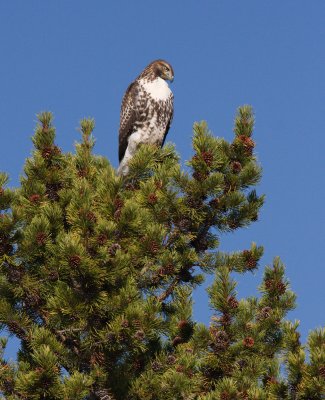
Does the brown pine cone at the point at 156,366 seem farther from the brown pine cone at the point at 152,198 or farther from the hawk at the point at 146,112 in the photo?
the hawk at the point at 146,112

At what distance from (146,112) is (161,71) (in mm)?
908

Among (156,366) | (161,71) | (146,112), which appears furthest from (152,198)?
(161,71)

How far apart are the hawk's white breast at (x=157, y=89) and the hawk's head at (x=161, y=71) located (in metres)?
0.16

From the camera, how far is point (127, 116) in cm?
1189

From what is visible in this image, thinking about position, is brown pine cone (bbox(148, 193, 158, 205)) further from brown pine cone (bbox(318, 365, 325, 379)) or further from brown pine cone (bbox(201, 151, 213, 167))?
brown pine cone (bbox(318, 365, 325, 379))

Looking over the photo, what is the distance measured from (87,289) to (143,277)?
2.96 feet

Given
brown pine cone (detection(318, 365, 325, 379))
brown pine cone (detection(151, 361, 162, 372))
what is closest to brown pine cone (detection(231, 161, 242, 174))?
brown pine cone (detection(151, 361, 162, 372))

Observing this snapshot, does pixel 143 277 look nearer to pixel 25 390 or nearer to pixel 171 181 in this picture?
pixel 171 181

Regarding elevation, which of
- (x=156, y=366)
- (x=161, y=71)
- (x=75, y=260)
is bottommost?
(x=156, y=366)

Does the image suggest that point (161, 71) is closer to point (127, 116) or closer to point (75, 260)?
point (127, 116)

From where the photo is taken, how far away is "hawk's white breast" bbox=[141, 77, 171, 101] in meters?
11.7

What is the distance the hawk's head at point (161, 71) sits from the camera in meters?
12.2

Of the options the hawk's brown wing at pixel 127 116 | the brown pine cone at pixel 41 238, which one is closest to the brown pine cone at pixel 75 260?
the brown pine cone at pixel 41 238

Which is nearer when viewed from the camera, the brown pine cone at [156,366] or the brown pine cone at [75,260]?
the brown pine cone at [75,260]
